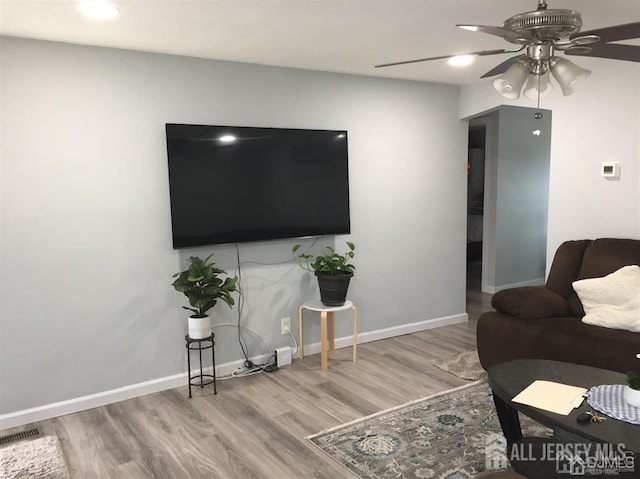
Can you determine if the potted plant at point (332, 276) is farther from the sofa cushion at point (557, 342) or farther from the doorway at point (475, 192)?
the doorway at point (475, 192)

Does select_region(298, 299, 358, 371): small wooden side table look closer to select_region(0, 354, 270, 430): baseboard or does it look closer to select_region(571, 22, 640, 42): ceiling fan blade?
select_region(0, 354, 270, 430): baseboard

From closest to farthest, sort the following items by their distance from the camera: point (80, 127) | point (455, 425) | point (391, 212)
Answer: point (455, 425)
point (80, 127)
point (391, 212)

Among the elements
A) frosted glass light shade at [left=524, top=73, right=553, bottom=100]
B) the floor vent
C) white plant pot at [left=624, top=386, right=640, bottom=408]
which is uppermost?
frosted glass light shade at [left=524, top=73, right=553, bottom=100]

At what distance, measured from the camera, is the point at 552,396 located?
6.89 feet

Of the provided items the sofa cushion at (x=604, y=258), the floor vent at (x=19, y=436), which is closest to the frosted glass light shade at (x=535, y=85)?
the sofa cushion at (x=604, y=258)

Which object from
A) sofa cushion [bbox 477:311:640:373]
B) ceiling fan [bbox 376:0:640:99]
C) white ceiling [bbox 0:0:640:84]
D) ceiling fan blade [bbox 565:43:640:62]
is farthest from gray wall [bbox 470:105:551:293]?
ceiling fan [bbox 376:0:640:99]

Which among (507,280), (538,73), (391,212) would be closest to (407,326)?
(391,212)

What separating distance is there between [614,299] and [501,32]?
2.05m

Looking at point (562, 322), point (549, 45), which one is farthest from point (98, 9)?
point (562, 322)

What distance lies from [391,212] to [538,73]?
248 cm

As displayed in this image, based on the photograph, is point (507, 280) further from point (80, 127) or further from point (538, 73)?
point (80, 127)

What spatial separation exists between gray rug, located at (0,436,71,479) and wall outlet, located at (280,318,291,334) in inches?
68.5

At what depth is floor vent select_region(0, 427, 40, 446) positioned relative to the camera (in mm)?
2839

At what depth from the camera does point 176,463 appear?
2.59 m
